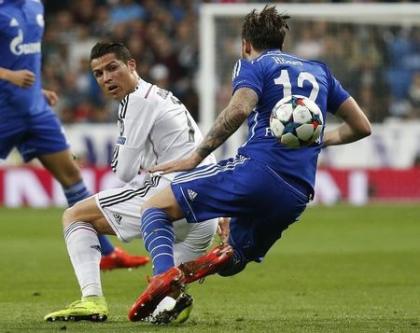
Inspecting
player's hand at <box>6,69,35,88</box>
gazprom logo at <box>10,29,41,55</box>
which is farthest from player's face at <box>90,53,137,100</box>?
gazprom logo at <box>10,29,41,55</box>

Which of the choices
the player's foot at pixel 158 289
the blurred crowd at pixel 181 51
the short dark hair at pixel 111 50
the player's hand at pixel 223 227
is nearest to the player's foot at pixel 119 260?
the player's hand at pixel 223 227

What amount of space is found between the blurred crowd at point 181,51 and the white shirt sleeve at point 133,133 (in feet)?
39.2

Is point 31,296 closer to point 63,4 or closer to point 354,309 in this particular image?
point 354,309

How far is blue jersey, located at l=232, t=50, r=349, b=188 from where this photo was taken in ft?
23.0

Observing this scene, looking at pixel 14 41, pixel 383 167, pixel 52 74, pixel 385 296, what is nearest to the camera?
pixel 385 296

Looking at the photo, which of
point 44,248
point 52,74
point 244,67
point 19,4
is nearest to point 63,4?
point 52,74

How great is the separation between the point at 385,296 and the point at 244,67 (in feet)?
9.10

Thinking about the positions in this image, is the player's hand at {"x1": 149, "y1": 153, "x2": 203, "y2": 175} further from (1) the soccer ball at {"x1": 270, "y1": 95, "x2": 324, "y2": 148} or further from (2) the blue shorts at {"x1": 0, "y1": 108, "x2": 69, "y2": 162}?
(2) the blue shorts at {"x1": 0, "y1": 108, "x2": 69, "y2": 162}

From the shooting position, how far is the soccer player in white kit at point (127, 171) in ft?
24.6

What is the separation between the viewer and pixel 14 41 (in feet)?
33.4

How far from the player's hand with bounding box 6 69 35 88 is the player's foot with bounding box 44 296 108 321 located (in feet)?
9.23

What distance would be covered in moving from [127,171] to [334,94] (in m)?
1.40

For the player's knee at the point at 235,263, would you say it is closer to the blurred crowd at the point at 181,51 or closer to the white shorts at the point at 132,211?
the white shorts at the point at 132,211

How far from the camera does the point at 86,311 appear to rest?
732 cm
